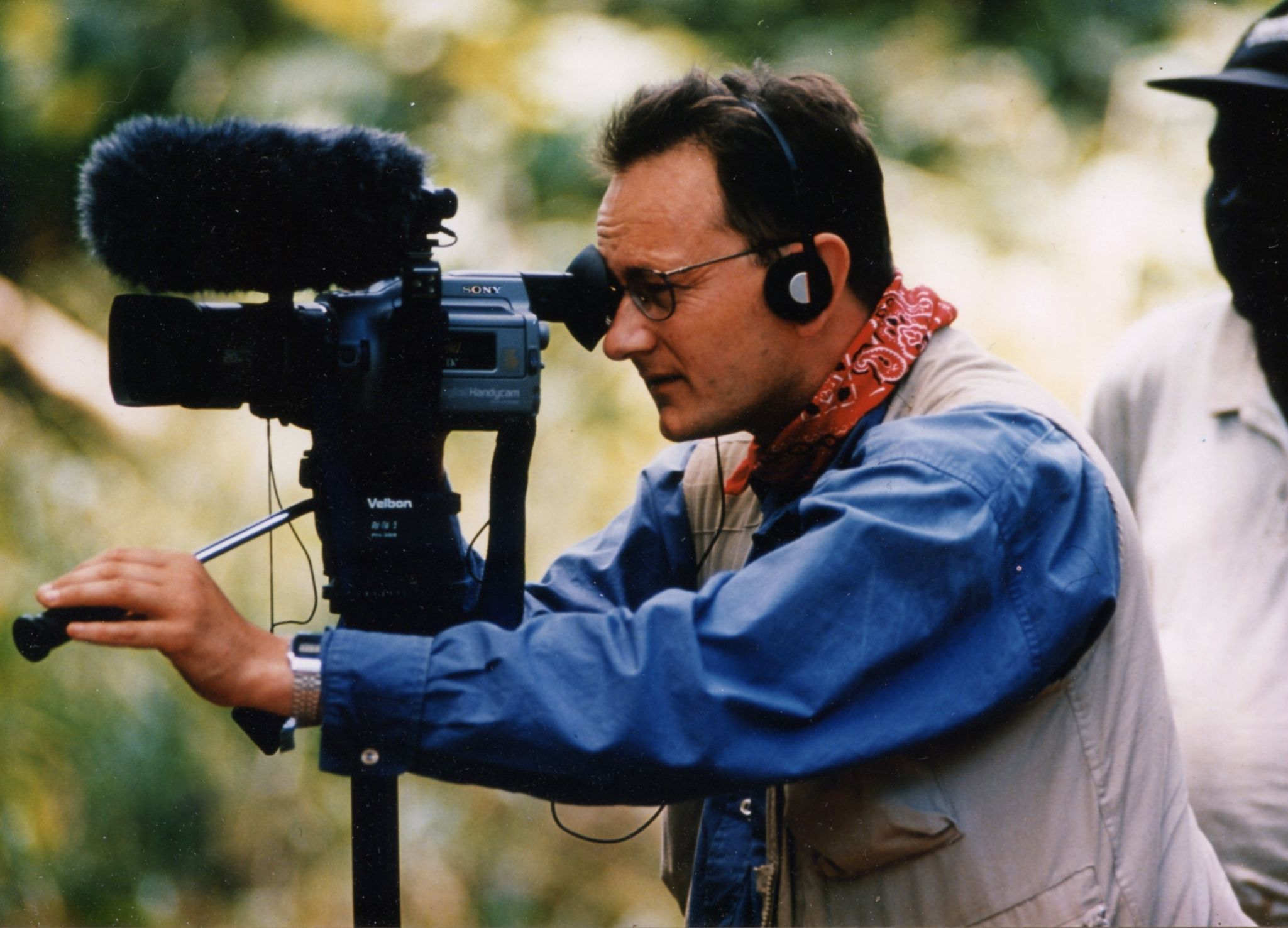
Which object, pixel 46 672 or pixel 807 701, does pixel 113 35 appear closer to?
pixel 46 672

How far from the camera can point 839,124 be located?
5.84 ft

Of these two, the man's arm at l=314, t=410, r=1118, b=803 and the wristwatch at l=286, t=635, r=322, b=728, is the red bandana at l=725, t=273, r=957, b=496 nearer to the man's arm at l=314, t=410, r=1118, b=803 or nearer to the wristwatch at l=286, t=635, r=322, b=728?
the man's arm at l=314, t=410, r=1118, b=803

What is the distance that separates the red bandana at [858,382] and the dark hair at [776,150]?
0.22 ft

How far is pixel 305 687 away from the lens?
128 cm

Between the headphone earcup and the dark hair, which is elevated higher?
the dark hair

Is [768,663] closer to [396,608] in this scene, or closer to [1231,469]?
[396,608]

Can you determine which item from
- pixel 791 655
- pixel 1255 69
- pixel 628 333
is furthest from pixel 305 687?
pixel 1255 69

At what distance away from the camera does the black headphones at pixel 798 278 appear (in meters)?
1.71

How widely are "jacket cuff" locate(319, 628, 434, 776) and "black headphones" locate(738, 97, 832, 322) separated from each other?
2.25 ft

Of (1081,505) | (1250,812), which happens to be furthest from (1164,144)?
(1081,505)

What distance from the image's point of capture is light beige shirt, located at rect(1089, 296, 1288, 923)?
1951mm

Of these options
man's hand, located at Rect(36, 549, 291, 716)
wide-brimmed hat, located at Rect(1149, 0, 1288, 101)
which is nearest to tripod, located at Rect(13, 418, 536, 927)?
man's hand, located at Rect(36, 549, 291, 716)

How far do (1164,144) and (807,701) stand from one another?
10.9 feet

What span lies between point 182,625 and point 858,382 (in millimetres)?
865
